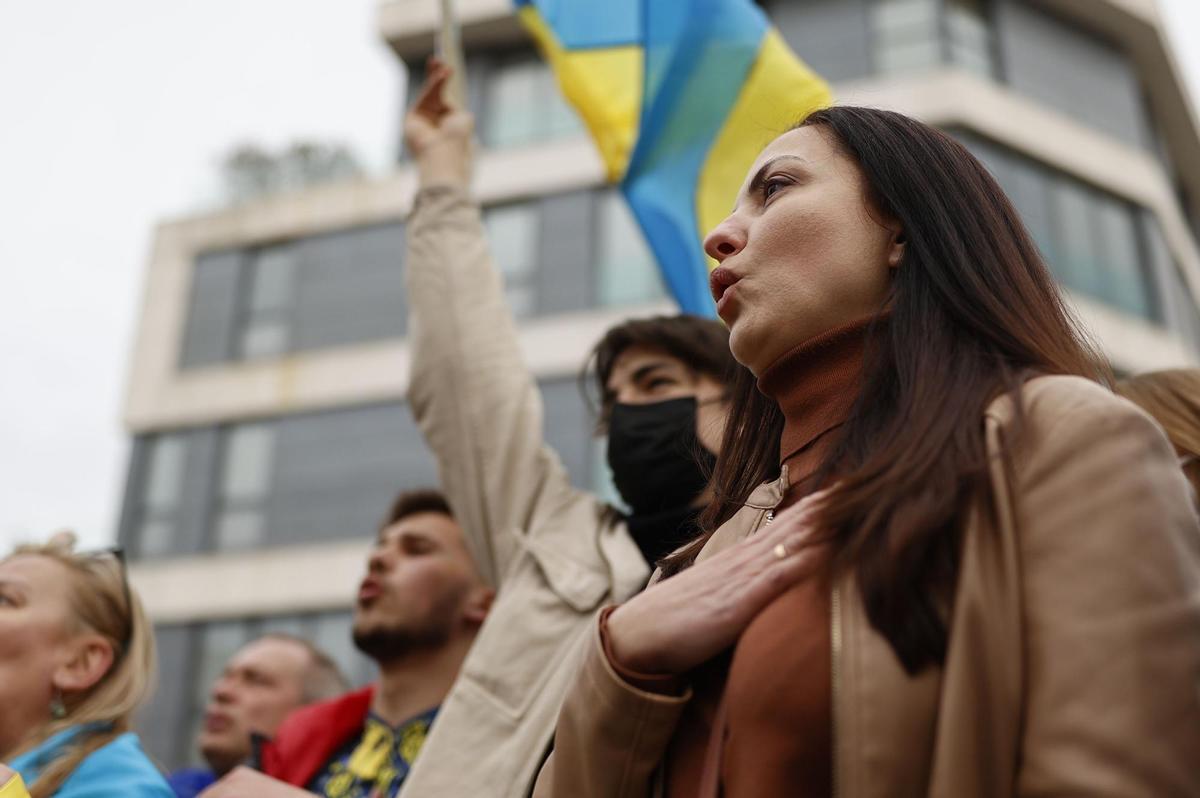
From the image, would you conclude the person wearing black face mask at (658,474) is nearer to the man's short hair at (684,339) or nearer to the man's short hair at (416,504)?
the man's short hair at (684,339)

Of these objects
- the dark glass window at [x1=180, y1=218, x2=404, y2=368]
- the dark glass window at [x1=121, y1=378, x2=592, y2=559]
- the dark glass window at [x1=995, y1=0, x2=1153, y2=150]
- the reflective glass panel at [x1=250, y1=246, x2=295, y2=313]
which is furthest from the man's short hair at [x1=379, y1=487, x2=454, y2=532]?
the reflective glass panel at [x1=250, y1=246, x2=295, y2=313]

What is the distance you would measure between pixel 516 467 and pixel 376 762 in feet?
3.54

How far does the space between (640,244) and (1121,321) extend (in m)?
6.33

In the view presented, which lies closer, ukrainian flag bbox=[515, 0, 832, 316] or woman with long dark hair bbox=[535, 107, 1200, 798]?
woman with long dark hair bbox=[535, 107, 1200, 798]

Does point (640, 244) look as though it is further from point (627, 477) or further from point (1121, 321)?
point (627, 477)

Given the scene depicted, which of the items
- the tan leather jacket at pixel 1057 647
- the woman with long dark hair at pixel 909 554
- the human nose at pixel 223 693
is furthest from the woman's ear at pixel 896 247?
the human nose at pixel 223 693

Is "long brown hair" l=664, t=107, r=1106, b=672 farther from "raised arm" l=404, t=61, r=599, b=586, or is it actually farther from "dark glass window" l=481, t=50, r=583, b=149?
"dark glass window" l=481, t=50, r=583, b=149

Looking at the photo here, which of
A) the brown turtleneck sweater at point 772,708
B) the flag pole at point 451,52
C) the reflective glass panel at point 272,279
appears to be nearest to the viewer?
the brown turtleneck sweater at point 772,708

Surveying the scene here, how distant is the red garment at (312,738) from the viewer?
3904 millimetres

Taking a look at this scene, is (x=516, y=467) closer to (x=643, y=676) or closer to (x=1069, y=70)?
(x=643, y=676)

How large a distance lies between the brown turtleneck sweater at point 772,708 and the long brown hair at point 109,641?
2.14m

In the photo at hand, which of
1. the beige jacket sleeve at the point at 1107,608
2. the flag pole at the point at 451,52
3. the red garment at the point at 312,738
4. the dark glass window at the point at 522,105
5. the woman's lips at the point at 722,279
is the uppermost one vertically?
the woman's lips at the point at 722,279

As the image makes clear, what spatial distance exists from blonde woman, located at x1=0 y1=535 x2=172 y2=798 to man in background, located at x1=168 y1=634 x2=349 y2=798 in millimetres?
1622

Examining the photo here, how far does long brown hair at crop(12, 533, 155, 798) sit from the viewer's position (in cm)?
345
